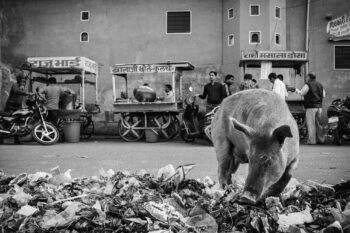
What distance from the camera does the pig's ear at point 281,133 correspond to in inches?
99.5

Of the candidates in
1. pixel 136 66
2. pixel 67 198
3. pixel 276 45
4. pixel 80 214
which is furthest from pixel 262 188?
pixel 276 45

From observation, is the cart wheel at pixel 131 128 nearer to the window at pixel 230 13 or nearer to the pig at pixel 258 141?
the window at pixel 230 13

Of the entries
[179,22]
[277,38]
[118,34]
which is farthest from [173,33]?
[277,38]

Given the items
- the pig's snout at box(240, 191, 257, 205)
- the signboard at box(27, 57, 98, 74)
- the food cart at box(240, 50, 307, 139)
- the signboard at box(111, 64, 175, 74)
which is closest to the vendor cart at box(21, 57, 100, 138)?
the signboard at box(27, 57, 98, 74)

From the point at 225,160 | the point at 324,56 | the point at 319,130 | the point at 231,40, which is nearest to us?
the point at 225,160

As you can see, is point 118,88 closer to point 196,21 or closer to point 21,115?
point 196,21

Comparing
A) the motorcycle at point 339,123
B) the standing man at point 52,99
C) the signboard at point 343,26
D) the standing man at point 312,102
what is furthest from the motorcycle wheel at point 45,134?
the signboard at point 343,26

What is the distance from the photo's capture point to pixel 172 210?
109 inches

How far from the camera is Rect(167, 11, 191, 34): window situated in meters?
17.4

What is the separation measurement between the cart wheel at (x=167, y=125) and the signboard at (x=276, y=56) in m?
3.21

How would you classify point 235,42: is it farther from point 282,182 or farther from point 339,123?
point 282,182

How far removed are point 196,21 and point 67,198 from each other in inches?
595

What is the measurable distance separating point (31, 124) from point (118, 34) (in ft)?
25.3

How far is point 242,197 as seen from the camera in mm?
2623
